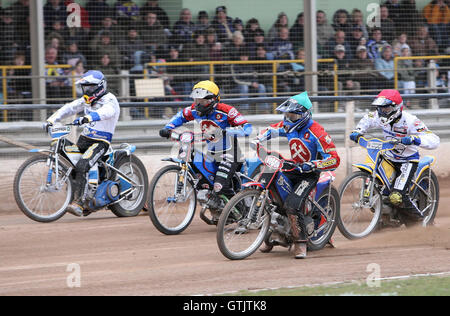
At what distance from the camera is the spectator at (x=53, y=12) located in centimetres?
1422

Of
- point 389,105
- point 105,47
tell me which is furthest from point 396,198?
point 105,47

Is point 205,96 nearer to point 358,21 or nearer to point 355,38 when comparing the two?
point 355,38

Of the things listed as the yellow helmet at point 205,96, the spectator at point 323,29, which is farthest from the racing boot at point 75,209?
the spectator at point 323,29

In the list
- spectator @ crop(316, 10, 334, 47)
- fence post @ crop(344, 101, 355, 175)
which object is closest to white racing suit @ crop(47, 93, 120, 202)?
fence post @ crop(344, 101, 355, 175)

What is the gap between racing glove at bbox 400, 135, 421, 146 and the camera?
954 centimetres

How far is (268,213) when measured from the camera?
8344mm

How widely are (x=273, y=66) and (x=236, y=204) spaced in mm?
7720

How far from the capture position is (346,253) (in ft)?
28.7

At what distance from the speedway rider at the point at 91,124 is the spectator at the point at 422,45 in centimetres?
752

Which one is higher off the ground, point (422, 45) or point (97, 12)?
point (97, 12)

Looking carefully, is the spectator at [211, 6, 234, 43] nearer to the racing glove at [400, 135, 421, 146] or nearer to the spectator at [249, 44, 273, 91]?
the spectator at [249, 44, 273, 91]

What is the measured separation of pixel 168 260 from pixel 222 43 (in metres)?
7.53

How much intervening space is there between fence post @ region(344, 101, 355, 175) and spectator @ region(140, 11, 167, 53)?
3540 mm
